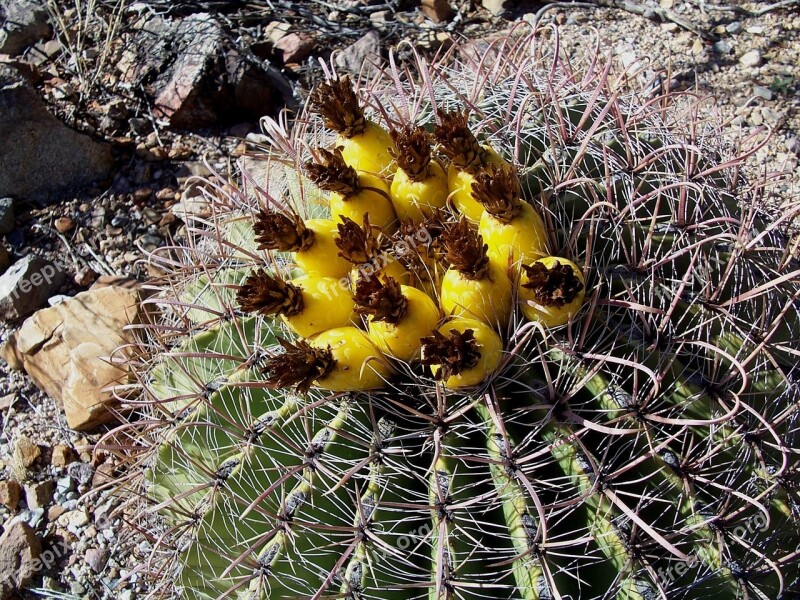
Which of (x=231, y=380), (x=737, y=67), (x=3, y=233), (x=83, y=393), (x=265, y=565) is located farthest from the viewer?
(x=737, y=67)

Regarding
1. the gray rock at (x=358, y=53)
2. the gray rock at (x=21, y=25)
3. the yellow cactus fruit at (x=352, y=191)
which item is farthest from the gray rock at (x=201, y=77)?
Answer: the yellow cactus fruit at (x=352, y=191)

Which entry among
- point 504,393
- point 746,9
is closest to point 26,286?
point 504,393

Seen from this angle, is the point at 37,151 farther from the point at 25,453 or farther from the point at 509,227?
the point at 509,227

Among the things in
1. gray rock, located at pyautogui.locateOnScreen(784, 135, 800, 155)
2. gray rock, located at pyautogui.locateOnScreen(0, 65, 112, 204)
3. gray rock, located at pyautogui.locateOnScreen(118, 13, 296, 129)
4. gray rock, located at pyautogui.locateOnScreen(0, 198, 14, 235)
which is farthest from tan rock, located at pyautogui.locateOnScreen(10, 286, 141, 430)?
gray rock, located at pyautogui.locateOnScreen(784, 135, 800, 155)

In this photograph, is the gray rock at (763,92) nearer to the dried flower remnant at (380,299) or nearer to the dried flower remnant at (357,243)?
the dried flower remnant at (357,243)

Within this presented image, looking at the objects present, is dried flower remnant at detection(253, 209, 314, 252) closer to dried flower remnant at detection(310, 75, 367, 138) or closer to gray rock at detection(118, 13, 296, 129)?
dried flower remnant at detection(310, 75, 367, 138)

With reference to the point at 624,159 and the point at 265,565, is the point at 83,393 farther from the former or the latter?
the point at 624,159

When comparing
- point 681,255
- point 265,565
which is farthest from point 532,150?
point 265,565
